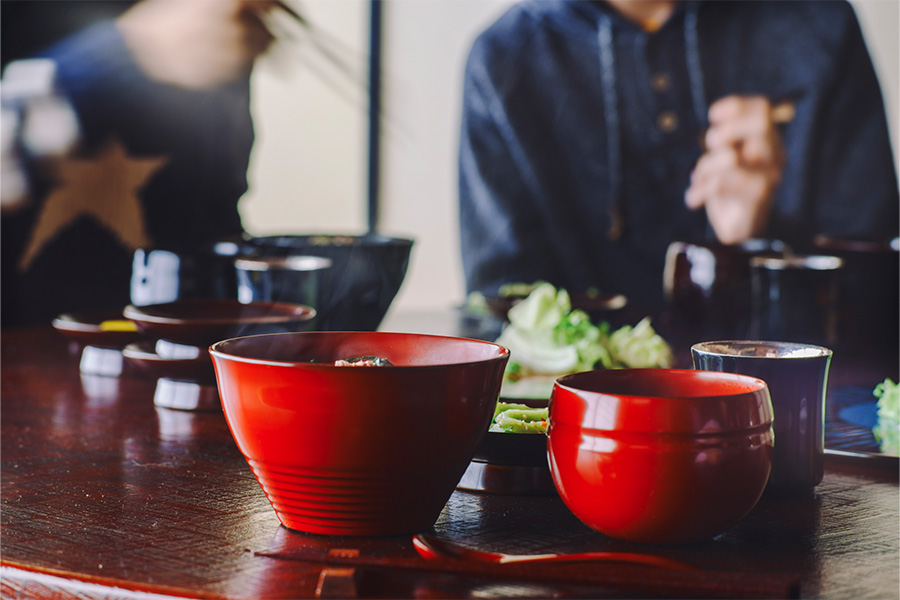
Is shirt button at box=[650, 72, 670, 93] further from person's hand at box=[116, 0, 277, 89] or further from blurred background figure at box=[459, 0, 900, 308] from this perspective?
person's hand at box=[116, 0, 277, 89]

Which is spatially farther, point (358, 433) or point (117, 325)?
point (117, 325)

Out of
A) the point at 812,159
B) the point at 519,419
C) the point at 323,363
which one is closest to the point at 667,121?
the point at 812,159

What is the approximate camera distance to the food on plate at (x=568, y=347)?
106cm

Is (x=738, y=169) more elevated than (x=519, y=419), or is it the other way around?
(x=738, y=169)

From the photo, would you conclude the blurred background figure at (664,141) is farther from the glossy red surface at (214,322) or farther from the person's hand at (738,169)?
the glossy red surface at (214,322)

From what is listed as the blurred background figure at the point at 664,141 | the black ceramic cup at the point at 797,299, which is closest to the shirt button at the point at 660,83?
the blurred background figure at the point at 664,141

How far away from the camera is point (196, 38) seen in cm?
149

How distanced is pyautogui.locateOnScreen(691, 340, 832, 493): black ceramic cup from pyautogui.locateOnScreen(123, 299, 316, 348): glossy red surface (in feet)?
1.30

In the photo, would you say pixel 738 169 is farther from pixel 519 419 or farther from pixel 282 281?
pixel 519 419

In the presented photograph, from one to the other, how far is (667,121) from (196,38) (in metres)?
1.60

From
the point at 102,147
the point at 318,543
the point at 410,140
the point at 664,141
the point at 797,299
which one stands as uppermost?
the point at 410,140

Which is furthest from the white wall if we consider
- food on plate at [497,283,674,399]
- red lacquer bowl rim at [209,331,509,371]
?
red lacquer bowl rim at [209,331,509,371]

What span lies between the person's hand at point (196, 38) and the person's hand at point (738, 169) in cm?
137

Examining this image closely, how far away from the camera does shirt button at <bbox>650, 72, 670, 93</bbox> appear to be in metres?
2.66
